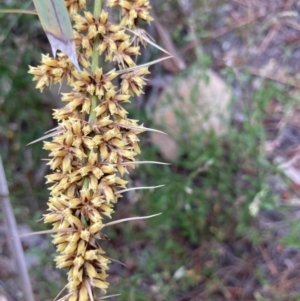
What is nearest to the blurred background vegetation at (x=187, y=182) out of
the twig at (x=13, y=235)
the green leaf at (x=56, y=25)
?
the twig at (x=13, y=235)

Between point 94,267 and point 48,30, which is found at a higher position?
point 48,30

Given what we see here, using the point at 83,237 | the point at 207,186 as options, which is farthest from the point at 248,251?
the point at 83,237

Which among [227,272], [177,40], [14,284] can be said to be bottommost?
[227,272]

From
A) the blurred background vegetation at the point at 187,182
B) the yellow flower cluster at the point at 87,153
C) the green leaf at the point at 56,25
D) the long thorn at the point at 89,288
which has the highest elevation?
the green leaf at the point at 56,25

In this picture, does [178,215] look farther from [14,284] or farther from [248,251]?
[14,284]

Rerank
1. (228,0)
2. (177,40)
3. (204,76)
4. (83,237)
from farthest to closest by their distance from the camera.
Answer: (228,0), (177,40), (204,76), (83,237)

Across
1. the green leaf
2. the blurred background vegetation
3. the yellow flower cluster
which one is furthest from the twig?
the blurred background vegetation

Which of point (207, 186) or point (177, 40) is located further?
point (177, 40)

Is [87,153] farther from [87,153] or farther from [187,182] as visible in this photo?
[187,182]

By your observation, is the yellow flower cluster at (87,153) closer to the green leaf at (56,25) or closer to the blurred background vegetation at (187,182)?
the green leaf at (56,25)
